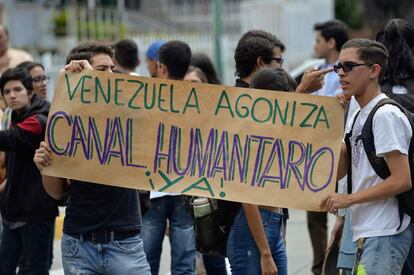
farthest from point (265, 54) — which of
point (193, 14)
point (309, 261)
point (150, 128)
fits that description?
point (193, 14)

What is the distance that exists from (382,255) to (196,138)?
110cm

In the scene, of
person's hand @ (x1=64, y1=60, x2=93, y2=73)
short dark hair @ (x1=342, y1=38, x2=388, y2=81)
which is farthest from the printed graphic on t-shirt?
person's hand @ (x1=64, y1=60, x2=93, y2=73)

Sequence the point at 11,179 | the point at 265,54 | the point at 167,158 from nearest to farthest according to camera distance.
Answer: the point at 167,158, the point at 265,54, the point at 11,179

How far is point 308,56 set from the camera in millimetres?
21391

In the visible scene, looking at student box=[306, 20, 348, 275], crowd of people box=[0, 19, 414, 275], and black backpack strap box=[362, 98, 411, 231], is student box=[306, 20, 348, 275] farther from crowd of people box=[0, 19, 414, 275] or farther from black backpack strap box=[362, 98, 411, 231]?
black backpack strap box=[362, 98, 411, 231]

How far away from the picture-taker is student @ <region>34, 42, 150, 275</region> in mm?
5016

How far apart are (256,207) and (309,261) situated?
418 cm

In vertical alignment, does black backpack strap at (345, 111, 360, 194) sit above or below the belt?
above

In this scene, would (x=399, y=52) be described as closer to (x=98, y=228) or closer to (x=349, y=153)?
(x=349, y=153)

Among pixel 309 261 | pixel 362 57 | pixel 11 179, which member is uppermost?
pixel 362 57

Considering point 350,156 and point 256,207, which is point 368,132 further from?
point 256,207

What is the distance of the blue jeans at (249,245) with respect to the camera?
5.19 m

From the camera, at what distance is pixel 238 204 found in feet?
17.5

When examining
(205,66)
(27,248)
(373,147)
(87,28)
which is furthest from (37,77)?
(87,28)
